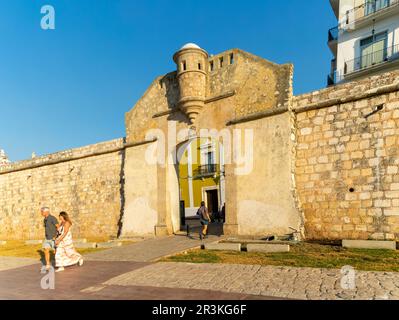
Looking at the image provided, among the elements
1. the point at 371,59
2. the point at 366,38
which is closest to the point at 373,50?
the point at 371,59

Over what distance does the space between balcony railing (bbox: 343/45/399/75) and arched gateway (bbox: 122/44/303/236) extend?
34.2ft

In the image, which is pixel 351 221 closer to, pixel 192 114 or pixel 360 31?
pixel 192 114

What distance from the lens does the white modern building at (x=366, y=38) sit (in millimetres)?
15633

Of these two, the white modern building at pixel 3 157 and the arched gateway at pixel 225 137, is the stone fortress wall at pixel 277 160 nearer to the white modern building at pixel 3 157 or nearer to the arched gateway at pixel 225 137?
the arched gateway at pixel 225 137

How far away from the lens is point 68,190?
15039 millimetres

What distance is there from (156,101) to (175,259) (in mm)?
7475

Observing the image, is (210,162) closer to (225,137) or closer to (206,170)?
(206,170)

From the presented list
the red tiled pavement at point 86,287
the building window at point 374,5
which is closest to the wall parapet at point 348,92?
the red tiled pavement at point 86,287

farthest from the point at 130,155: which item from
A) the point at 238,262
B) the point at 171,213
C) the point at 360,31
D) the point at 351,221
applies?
the point at 360,31

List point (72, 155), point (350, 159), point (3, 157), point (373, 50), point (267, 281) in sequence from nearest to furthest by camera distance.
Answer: point (267, 281) < point (350, 159) < point (72, 155) < point (373, 50) < point (3, 157)

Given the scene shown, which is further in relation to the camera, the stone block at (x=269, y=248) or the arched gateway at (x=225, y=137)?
the arched gateway at (x=225, y=137)

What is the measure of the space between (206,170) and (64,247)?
60.5 feet

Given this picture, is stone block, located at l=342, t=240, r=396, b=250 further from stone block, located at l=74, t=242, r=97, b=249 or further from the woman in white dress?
stone block, located at l=74, t=242, r=97, b=249

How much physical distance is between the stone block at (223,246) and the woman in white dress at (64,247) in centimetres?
351
